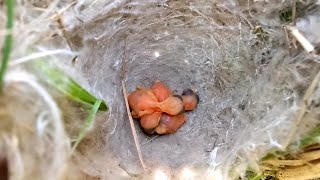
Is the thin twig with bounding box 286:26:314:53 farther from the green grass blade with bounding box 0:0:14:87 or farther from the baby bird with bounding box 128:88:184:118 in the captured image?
the green grass blade with bounding box 0:0:14:87

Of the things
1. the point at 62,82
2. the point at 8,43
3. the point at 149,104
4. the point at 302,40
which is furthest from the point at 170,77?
the point at 8,43

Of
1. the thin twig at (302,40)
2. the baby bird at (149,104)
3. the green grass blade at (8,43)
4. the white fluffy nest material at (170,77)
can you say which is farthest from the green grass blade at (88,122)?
the thin twig at (302,40)

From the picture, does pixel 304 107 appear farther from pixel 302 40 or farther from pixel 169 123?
pixel 169 123

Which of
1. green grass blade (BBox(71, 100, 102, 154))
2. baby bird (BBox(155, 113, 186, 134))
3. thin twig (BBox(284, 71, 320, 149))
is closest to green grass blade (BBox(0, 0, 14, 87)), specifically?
green grass blade (BBox(71, 100, 102, 154))

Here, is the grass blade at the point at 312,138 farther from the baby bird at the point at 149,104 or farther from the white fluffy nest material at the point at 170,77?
the baby bird at the point at 149,104

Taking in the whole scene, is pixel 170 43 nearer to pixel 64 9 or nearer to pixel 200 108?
pixel 200 108

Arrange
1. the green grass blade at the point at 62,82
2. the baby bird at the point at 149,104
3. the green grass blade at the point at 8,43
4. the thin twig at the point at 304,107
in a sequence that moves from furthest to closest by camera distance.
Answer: the baby bird at the point at 149,104 < the thin twig at the point at 304,107 < the green grass blade at the point at 62,82 < the green grass blade at the point at 8,43

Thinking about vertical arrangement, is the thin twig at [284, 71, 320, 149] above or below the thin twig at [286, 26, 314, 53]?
below

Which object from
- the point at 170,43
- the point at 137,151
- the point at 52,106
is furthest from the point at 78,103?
the point at 170,43
